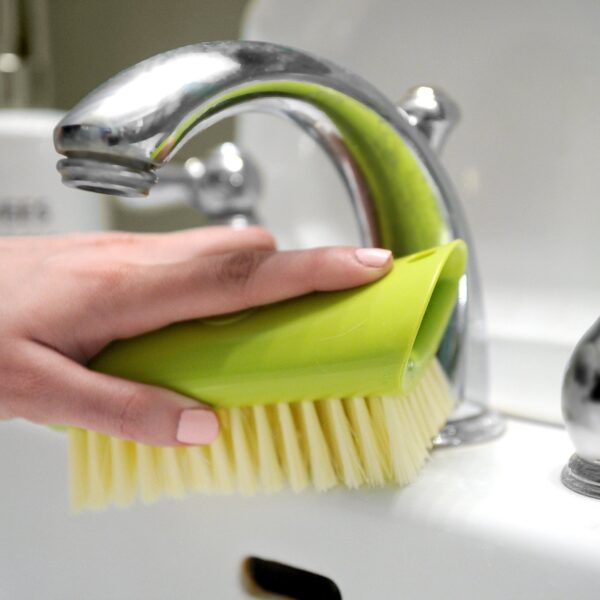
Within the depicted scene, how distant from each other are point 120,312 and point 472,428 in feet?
0.54

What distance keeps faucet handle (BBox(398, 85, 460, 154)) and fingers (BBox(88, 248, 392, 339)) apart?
10cm

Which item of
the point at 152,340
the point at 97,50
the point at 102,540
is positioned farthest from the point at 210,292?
the point at 97,50

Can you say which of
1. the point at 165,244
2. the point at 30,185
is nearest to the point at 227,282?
the point at 165,244

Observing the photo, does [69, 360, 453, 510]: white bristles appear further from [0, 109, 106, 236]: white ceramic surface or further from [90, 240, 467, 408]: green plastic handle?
[0, 109, 106, 236]: white ceramic surface

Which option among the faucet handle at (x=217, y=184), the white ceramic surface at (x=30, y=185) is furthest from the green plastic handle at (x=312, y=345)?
the white ceramic surface at (x=30, y=185)

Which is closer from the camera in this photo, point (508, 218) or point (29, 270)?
point (29, 270)

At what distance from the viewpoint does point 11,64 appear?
0.81 m

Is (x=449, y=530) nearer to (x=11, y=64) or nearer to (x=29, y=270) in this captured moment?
(x=29, y=270)

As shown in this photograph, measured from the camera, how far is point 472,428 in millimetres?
351

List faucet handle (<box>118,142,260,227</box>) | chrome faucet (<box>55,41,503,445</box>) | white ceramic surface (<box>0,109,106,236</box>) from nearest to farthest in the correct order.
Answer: chrome faucet (<box>55,41,503,445</box>), faucet handle (<box>118,142,260,227</box>), white ceramic surface (<box>0,109,106,236</box>)

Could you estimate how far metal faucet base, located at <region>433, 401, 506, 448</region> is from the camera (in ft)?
1.12

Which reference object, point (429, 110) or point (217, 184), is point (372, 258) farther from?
point (217, 184)

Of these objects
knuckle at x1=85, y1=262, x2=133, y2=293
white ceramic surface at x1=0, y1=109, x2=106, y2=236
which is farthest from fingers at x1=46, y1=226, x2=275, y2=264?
white ceramic surface at x1=0, y1=109, x2=106, y2=236

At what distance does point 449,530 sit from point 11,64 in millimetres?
731
